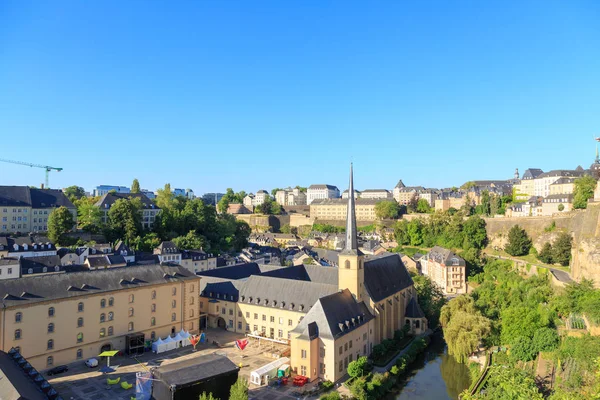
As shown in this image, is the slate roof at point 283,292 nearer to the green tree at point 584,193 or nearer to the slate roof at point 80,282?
the slate roof at point 80,282

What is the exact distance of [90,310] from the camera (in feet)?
108

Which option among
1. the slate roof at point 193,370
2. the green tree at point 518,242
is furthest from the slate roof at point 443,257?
the slate roof at point 193,370

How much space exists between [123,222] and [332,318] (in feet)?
161

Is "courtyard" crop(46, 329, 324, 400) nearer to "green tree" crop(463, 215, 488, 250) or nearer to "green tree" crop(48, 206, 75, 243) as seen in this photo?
"green tree" crop(48, 206, 75, 243)

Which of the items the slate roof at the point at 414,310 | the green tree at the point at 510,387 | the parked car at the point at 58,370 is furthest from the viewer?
the slate roof at the point at 414,310

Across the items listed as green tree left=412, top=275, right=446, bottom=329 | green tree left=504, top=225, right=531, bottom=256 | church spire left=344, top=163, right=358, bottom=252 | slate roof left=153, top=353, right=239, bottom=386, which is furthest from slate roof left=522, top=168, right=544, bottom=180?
slate roof left=153, top=353, right=239, bottom=386

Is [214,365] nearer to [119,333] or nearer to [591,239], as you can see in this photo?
[119,333]

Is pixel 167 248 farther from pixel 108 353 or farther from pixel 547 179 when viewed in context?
pixel 547 179

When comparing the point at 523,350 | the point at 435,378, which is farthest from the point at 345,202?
the point at 523,350

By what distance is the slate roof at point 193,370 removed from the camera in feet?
79.7

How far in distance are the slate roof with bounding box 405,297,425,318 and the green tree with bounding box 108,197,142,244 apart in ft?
148

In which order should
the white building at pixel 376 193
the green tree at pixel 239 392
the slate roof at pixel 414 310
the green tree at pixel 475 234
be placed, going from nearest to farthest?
the green tree at pixel 239 392 < the slate roof at pixel 414 310 < the green tree at pixel 475 234 < the white building at pixel 376 193

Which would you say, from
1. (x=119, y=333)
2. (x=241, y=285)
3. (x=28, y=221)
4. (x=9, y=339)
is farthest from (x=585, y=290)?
(x=28, y=221)

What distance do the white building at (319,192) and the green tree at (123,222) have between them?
116069 millimetres
